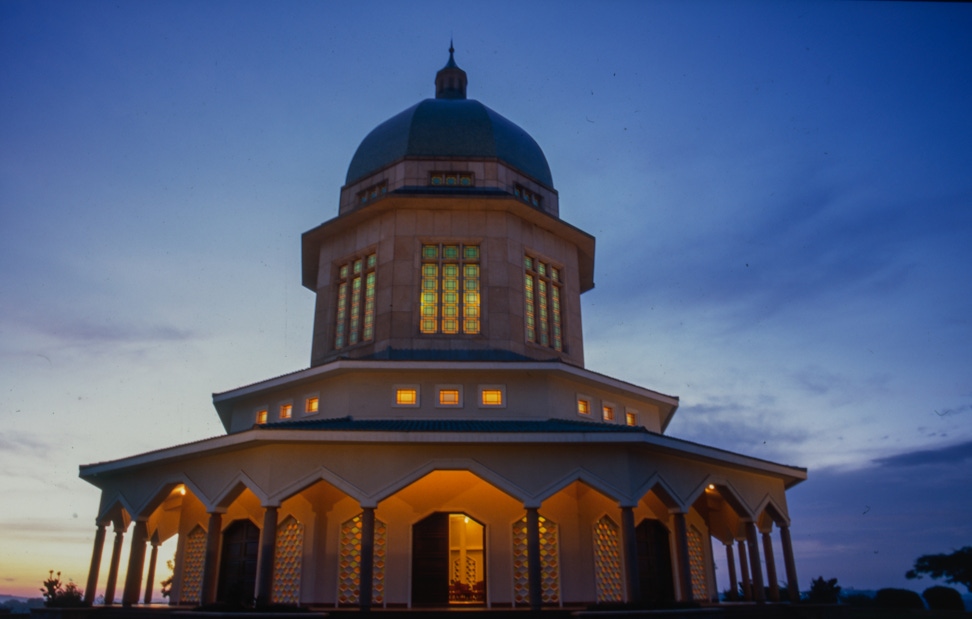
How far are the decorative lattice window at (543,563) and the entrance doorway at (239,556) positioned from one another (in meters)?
8.44

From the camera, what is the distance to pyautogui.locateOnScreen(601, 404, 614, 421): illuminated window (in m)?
26.1

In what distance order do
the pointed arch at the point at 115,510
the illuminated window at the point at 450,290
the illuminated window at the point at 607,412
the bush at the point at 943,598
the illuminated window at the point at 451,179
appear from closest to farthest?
the pointed arch at the point at 115,510
the illuminated window at the point at 607,412
the illuminated window at the point at 450,290
the illuminated window at the point at 451,179
the bush at the point at 943,598

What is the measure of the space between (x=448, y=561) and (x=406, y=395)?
5448mm

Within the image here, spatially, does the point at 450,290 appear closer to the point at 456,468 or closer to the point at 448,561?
the point at 456,468

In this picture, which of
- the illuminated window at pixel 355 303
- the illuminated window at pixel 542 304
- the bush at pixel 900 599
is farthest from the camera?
the bush at pixel 900 599

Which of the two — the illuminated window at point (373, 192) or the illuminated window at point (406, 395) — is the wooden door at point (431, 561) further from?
the illuminated window at point (373, 192)

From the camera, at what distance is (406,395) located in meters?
24.1

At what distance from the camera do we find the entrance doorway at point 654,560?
23.9m

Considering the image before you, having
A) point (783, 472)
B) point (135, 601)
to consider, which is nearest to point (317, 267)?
point (135, 601)

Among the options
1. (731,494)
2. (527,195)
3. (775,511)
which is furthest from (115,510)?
(775,511)

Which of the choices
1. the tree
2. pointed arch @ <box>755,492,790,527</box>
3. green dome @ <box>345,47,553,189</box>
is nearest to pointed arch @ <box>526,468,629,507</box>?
pointed arch @ <box>755,492,790,527</box>

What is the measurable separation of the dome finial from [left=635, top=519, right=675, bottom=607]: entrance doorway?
2258 cm

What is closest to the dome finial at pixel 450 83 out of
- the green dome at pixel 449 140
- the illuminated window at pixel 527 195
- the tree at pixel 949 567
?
the green dome at pixel 449 140

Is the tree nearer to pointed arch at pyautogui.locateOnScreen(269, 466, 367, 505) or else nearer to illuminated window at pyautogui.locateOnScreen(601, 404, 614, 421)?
illuminated window at pyautogui.locateOnScreen(601, 404, 614, 421)
